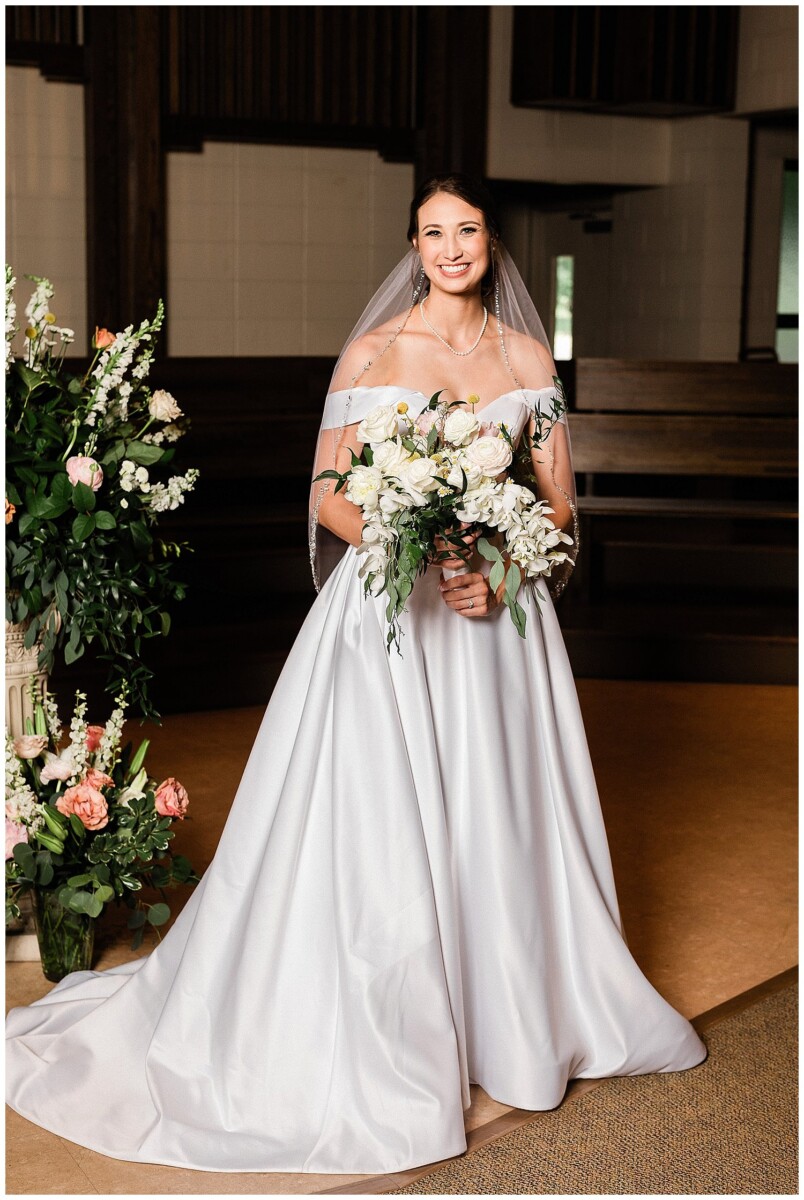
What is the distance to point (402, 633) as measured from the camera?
250 cm

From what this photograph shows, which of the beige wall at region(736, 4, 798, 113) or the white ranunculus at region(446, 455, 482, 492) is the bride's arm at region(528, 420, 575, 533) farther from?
the beige wall at region(736, 4, 798, 113)

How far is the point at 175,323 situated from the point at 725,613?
308 cm

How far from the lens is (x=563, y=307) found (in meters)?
A: 8.48

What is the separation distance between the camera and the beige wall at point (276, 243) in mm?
6816

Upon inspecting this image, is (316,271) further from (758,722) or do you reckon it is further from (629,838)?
(629,838)

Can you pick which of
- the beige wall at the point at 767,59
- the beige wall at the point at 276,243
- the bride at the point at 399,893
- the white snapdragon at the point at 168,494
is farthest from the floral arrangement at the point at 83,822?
the beige wall at the point at 767,59

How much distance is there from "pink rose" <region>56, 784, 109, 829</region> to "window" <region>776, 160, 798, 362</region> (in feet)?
20.3

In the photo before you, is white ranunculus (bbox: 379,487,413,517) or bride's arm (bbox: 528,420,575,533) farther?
bride's arm (bbox: 528,420,575,533)

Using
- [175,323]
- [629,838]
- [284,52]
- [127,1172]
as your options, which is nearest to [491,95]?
[284,52]

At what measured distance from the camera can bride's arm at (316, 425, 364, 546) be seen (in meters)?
2.58

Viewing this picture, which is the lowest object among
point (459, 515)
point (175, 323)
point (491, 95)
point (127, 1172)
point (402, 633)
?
point (127, 1172)

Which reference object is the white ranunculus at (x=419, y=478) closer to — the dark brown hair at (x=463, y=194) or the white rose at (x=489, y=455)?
the white rose at (x=489, y=455)

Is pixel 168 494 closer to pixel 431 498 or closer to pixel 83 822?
pixel 83 822

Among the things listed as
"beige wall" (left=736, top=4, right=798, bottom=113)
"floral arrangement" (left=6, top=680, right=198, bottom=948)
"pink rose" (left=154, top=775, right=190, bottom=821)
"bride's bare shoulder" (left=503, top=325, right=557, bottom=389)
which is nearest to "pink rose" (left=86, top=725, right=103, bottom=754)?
"floral arrangement" (left=6, top=680, right=198, bottom=948)
